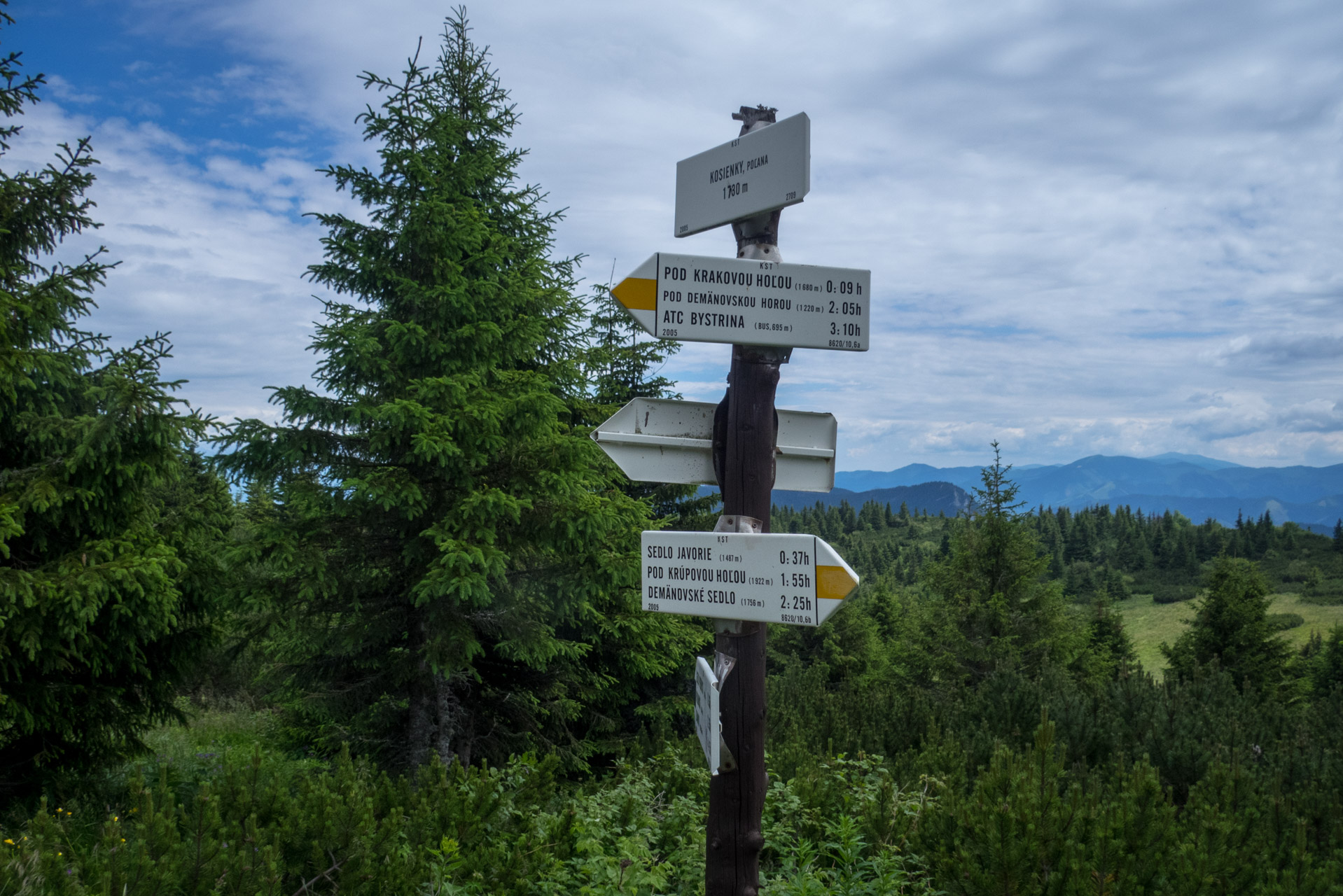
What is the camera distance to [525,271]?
33.5 feet

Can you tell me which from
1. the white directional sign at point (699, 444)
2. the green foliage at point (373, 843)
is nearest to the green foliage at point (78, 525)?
the green foliage at point (373, 843)

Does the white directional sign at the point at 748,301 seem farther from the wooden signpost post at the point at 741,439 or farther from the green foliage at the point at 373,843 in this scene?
the green foliage at the point at 373,843

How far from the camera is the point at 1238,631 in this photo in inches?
778

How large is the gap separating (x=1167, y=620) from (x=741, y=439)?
6256 centimetres

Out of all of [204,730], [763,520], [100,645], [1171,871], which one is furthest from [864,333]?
[204,730]

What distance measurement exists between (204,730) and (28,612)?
1090cm

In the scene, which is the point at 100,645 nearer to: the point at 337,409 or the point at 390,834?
the point at 337,409

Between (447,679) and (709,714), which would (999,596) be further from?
(709,714)

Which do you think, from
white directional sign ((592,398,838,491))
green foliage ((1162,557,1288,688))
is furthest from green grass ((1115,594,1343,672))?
white directional sign ((592,398,838,491))

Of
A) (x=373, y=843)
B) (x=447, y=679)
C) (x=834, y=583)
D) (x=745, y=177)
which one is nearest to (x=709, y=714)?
(x=834, y=583)

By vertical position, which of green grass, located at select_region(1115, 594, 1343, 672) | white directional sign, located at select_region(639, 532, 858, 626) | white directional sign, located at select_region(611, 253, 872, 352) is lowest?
green grass, located at select_region(1115, 594, 1343, 672)

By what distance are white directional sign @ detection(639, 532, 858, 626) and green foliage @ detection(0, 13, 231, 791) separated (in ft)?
18.7

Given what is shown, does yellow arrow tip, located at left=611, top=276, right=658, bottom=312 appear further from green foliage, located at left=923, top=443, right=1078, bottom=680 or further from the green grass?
the green grass

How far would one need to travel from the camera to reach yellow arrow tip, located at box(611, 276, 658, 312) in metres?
2.91
